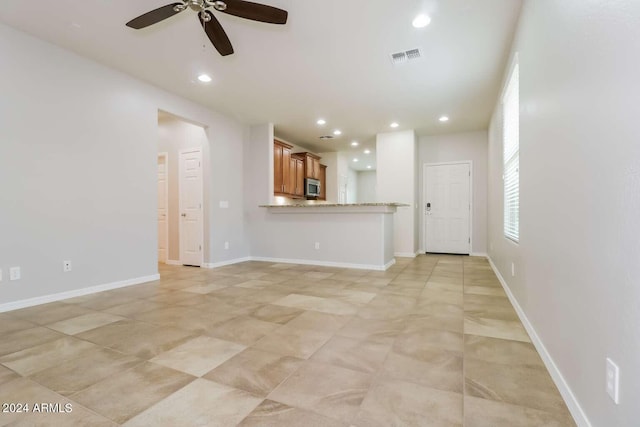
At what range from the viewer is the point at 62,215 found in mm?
3336

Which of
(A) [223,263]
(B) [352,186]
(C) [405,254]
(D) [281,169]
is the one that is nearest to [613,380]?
(A) [223,263]

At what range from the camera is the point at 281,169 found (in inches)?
260

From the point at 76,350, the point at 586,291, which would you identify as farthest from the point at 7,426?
the point at 586,291

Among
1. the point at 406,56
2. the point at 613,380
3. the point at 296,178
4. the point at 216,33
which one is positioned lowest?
the point at 613,380

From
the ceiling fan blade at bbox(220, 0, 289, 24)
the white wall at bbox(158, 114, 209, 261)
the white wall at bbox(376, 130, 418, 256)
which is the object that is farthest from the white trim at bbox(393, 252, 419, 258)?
the ceiling fan blade at bbox(220, 0, 289, 24)

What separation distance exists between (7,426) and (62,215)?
2652mm

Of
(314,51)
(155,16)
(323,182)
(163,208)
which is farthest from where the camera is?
(323,182)

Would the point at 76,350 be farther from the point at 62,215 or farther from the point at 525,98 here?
the point at 525,98

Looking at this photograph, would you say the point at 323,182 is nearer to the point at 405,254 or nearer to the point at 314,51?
the point at 405,254

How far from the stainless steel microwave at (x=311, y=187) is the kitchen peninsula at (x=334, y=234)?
1.82 metres

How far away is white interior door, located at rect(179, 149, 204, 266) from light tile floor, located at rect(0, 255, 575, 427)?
202 cm

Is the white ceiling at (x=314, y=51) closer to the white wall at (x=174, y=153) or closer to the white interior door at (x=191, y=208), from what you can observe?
the white wall at (x=174, y=153)

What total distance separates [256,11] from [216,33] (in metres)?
0.47

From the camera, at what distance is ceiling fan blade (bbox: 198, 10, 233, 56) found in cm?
239
